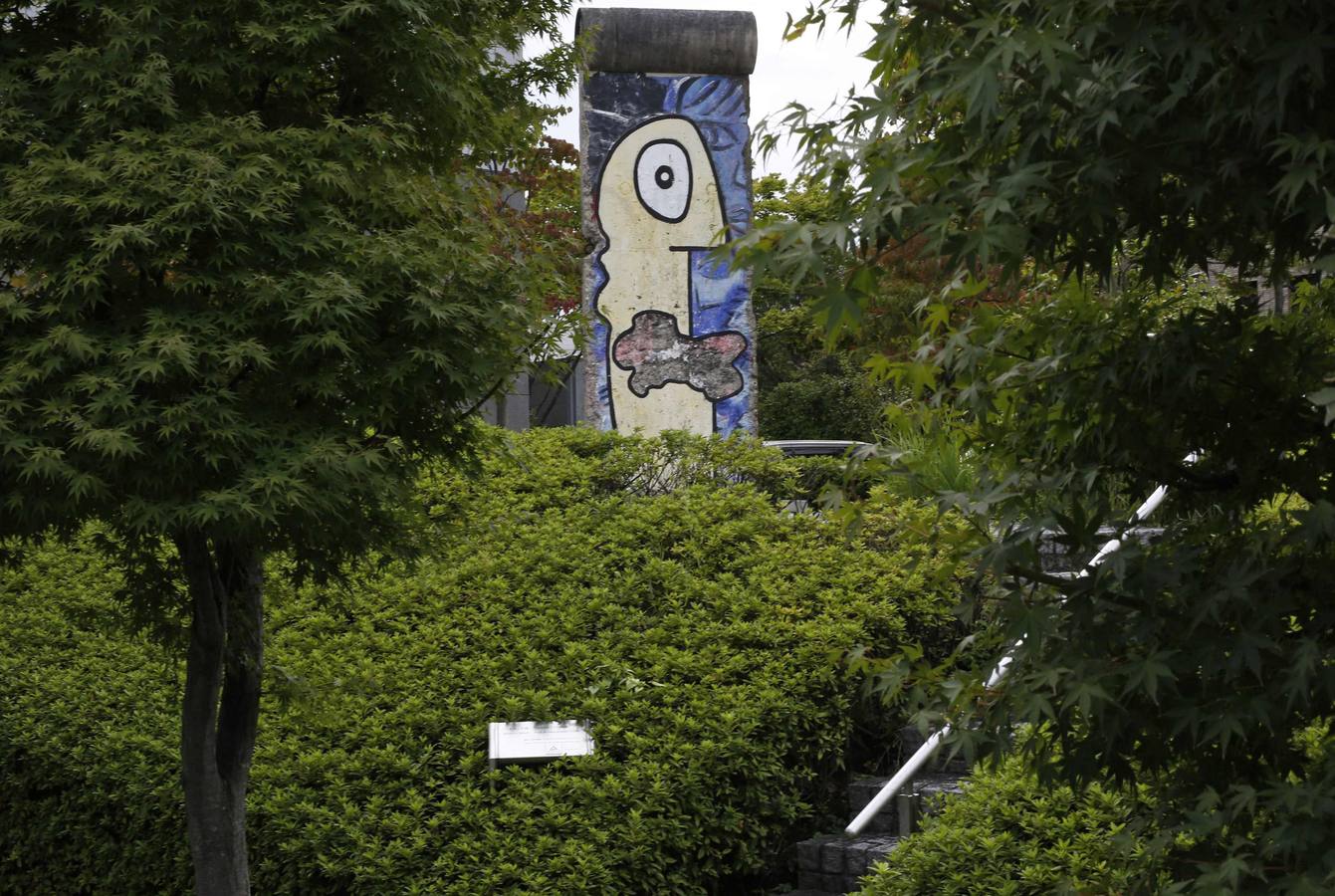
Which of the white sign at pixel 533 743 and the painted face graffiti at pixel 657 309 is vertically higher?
the painted face graffiti at pixel 657 309

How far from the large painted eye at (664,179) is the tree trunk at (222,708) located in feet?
22.4

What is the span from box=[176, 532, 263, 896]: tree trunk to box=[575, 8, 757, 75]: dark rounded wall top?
7441 mm

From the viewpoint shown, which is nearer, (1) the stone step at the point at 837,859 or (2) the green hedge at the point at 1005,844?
(2) the green hedge at the point at 1005,844

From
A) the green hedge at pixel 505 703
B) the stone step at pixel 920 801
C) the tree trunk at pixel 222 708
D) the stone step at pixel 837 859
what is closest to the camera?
the tree trunk at pixel 222 708

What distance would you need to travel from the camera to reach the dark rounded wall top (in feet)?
38.7

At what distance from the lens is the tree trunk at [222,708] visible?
5262 millimetres

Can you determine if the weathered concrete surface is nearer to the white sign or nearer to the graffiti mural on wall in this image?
the graffiti mural on wall

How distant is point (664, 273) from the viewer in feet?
38.1

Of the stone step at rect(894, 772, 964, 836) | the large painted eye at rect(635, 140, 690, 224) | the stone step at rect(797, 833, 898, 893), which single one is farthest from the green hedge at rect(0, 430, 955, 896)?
the large painted eye at rect(635, 140, 690, 224)

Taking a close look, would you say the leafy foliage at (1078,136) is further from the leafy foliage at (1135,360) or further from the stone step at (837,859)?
the stone step at (837,859)

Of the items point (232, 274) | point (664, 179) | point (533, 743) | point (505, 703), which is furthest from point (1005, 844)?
point (664, 179)

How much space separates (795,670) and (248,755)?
2941mm

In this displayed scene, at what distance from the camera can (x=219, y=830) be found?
5414 mm

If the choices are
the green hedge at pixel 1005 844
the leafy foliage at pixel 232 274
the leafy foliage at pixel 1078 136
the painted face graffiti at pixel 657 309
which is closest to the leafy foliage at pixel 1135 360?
the leafy foliage at pixel 1078 136
